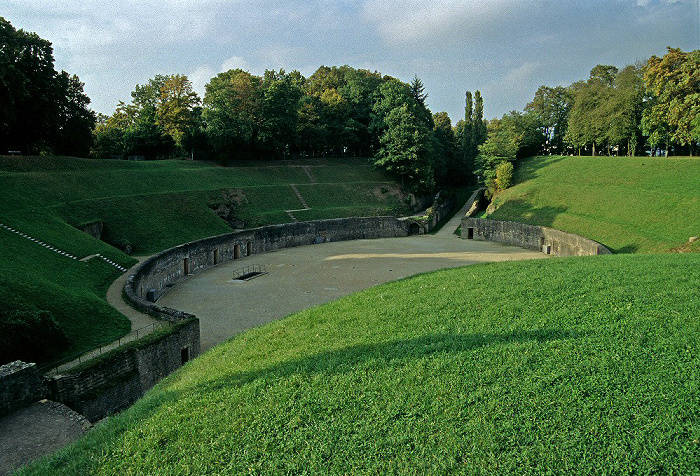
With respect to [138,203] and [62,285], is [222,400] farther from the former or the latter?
[138,203]

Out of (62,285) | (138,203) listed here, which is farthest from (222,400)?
(138,203)

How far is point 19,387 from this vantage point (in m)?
8.90

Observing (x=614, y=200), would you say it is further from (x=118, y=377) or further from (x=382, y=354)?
(x=118, y=377)

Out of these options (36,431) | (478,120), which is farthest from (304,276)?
(478,120)

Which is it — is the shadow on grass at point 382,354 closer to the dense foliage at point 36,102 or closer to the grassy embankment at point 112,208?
the grassy embankment at point 112,208

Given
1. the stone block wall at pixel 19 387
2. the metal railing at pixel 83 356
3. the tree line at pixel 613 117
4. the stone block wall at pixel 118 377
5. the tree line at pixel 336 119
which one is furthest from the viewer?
the tree line at pixel 613 117

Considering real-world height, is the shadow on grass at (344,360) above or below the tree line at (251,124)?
below

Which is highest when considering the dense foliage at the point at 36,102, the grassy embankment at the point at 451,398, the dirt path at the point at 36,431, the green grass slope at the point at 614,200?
the dense foliage at the point at 36,102

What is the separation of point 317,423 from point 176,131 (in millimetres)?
50080

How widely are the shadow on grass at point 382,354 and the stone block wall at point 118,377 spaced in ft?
11.9

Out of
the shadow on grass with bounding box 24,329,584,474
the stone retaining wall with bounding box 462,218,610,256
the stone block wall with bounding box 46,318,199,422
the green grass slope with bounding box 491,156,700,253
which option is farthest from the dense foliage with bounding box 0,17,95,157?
the green grass slope with bounding box 491,156,700,253

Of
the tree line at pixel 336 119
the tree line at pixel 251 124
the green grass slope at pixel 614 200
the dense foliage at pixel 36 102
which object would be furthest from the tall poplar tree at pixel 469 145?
the dense foliage at pixel 36 102

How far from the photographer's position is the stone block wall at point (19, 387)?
28.3 feet

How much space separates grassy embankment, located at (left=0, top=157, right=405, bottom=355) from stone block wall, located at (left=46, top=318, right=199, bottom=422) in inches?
94.8
